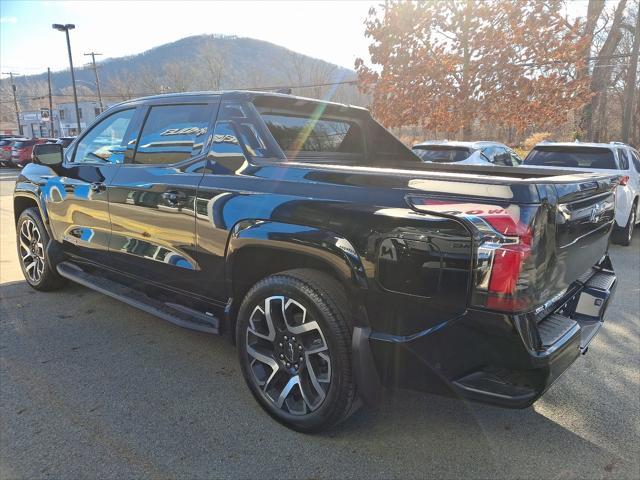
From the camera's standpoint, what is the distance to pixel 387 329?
219 cm

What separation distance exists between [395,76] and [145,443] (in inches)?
597

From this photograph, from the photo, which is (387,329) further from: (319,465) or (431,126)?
(431,126)

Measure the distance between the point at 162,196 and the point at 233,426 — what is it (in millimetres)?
1539

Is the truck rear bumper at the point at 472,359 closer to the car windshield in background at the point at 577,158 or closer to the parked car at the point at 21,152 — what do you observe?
the car windshield in background at the point at 577,158

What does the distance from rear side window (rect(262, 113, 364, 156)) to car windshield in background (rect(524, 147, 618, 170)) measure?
190 inches

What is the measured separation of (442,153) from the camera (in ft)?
30.4

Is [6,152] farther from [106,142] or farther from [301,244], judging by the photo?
[301,244]

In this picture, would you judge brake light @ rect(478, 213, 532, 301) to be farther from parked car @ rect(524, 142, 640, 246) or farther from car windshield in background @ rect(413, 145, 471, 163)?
car windshield in background @ rect(413, 145, 471, 163)

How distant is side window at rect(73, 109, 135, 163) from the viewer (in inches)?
145

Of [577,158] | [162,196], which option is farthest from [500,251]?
[577,158]

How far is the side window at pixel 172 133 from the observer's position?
3.07 meters

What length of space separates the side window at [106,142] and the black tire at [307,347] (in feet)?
6.12

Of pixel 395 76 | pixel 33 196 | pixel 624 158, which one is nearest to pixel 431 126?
pixel 395 76

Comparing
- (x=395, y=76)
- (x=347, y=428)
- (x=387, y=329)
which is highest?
(x=395, y=76)
